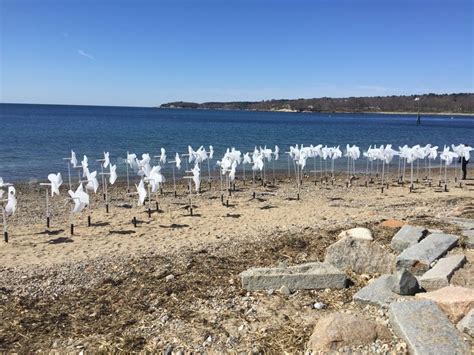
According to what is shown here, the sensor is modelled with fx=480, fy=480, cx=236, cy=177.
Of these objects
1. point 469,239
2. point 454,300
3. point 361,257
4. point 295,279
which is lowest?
point 295,279

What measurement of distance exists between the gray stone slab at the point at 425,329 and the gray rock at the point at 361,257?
7.27 ft

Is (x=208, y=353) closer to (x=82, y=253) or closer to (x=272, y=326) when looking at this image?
(x=272, y=326)

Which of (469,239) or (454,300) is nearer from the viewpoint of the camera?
(454,300)

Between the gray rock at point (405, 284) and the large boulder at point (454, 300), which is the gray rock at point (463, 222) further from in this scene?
the large boulder at point (454, 300)

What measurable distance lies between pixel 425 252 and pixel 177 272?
430 cm

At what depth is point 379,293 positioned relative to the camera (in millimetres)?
6711

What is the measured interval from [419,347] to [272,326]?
1.96 metres

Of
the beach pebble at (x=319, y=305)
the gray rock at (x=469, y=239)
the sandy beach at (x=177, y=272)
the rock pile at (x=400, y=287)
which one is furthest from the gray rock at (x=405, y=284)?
the gray rock at (x=469, y=239)

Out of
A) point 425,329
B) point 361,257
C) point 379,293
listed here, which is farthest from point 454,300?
point 361,257

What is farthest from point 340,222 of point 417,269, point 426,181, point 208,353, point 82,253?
point 426,181

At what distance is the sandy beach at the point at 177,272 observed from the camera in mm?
6184

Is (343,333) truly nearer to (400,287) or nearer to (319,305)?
(319,305)

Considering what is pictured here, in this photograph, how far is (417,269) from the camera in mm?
7660

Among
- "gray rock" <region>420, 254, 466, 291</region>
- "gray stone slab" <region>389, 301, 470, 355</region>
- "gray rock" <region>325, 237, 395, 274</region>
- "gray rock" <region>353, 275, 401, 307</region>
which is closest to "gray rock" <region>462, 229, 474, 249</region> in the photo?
"gray rock" <region>420, 254, 466, 291</region>
